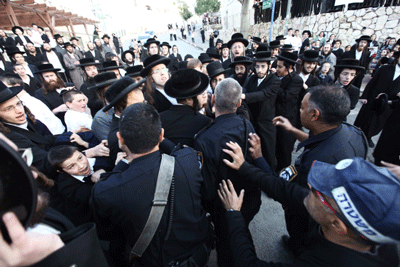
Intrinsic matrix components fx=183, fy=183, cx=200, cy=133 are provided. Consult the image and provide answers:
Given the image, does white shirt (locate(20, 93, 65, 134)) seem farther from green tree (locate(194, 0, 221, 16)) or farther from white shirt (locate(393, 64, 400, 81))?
green tree (locate(194, 0, 221, 16))

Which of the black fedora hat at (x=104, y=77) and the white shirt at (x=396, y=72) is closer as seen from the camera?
the black fedora hat at (x=104, y=77)

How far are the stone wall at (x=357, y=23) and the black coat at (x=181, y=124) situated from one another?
14.2 meters

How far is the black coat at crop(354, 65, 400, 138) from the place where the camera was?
3.69m

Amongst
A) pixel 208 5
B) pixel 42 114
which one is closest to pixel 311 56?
pixel 42 114

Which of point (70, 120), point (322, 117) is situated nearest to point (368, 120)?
point (322, 117)

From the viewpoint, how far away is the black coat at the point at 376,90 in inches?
145

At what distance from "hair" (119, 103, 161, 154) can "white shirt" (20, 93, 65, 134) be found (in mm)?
2443

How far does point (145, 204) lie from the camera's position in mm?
1240

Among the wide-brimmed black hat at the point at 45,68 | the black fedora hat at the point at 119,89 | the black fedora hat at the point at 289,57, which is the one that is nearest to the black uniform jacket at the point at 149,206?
the black fedora hat at the point at 119,89

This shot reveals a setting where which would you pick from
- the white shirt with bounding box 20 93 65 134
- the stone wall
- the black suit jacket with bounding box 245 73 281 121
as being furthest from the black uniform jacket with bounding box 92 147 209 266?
the stone wall

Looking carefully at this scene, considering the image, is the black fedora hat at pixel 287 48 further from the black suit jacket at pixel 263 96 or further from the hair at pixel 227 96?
the hair at pixel 227 96

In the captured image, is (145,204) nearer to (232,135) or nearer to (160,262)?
(160,262)

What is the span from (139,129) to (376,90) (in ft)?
16.7

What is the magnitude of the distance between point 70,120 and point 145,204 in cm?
238
